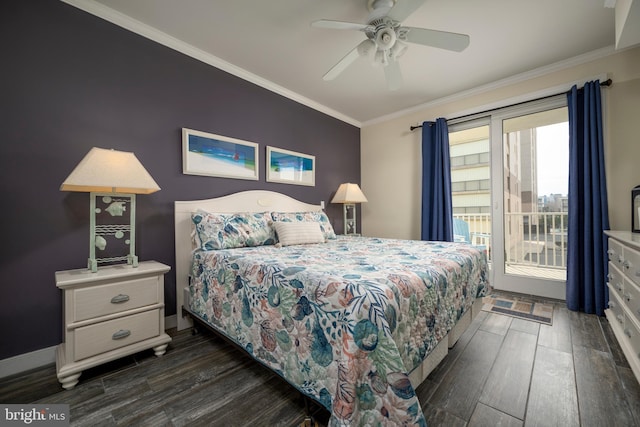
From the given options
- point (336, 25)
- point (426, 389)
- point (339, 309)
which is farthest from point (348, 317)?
point (336, 25)

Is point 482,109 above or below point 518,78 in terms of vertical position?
below

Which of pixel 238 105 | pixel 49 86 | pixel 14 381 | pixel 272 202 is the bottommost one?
pixel 14 381

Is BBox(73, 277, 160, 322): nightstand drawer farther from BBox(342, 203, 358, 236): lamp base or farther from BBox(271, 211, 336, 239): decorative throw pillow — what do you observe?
BBox(342, 203, 358, 236): lamp base

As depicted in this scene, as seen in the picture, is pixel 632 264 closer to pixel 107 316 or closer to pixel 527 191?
pixel 527 191

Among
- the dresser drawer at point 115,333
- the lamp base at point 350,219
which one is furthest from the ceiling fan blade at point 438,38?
the dresser drawer at point 115,333

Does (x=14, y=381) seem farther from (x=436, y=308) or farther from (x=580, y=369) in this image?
(x=580, y=369)

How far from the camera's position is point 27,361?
165 centimetres

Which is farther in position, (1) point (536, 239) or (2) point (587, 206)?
(1) point (536, 239)

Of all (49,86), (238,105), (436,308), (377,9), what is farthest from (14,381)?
(377,9)

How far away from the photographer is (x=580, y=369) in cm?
159

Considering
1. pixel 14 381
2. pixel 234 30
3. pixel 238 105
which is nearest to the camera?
pixel 14 381

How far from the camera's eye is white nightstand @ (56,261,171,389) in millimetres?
1475

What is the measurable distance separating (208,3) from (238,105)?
0.97 meters

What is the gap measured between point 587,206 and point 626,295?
1.13 m
